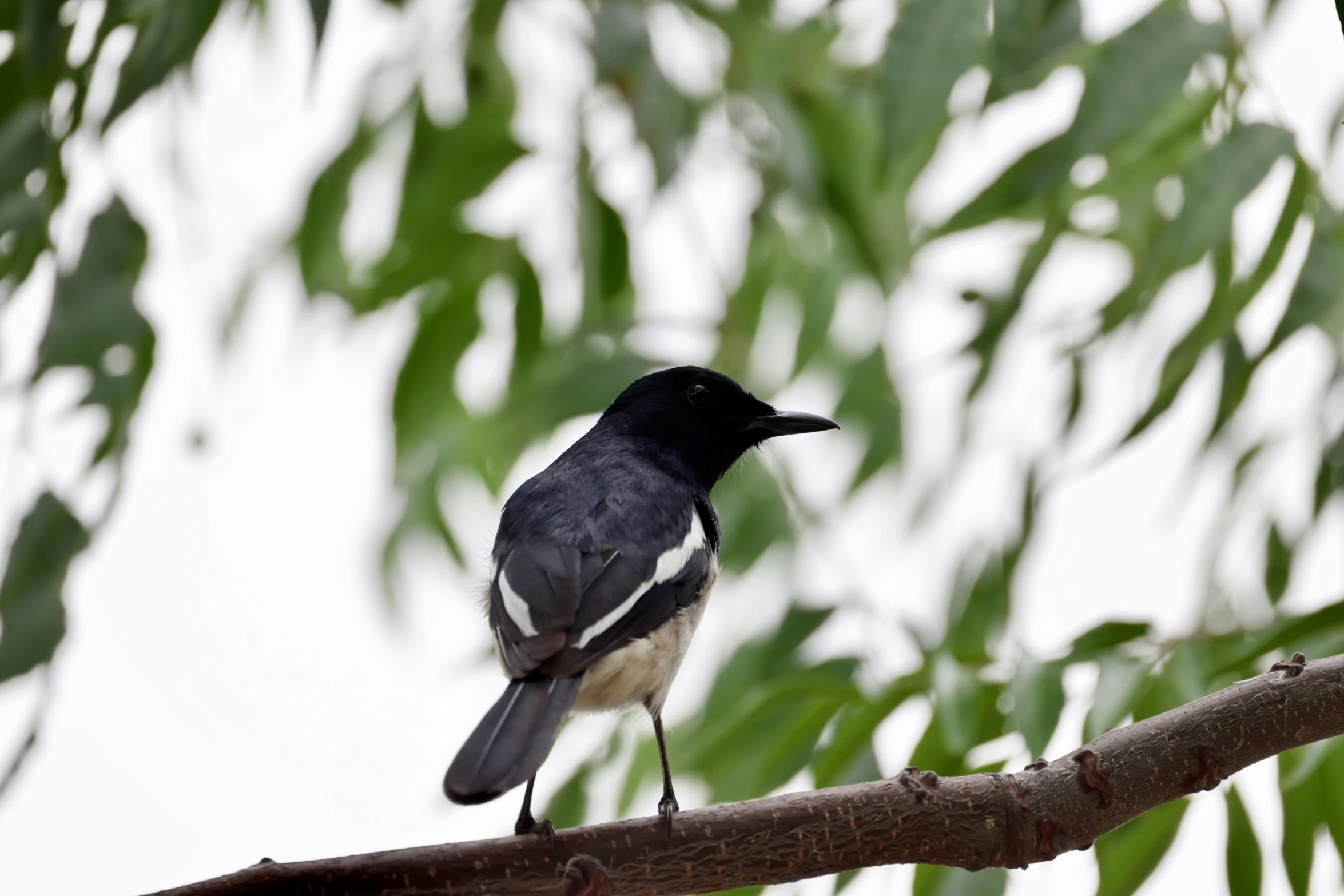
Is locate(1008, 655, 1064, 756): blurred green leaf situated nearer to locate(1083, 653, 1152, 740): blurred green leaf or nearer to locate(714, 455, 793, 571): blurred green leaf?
locate(1083, 653, 1152, 740): blurred green leaf

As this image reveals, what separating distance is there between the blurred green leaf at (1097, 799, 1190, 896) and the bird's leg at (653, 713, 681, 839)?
625 millimetres

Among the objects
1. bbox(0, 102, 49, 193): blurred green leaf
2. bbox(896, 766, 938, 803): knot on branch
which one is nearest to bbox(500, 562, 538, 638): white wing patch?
bbox(896, 766, 938, 803): knot on branch

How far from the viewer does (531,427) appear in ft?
8.77

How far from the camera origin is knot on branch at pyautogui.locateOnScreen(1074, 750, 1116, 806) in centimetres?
156

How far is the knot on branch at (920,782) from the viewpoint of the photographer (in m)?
1.57

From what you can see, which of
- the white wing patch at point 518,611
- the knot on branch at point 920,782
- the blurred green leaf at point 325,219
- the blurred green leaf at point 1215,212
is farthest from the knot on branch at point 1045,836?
the blurred green leaf at point 325,219

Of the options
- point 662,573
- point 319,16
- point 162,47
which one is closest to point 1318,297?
point 662,573

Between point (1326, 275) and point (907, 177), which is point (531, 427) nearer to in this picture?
point (907, 177)

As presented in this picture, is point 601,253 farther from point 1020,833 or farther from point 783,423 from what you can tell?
point 1020,833

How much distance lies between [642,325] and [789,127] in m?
0.54

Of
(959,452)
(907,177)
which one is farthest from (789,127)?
(959,452)

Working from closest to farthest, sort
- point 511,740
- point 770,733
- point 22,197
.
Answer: point 511,740, point 22,197, point 770,733

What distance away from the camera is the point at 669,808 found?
5.23ft

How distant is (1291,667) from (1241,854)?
1.27 ft
